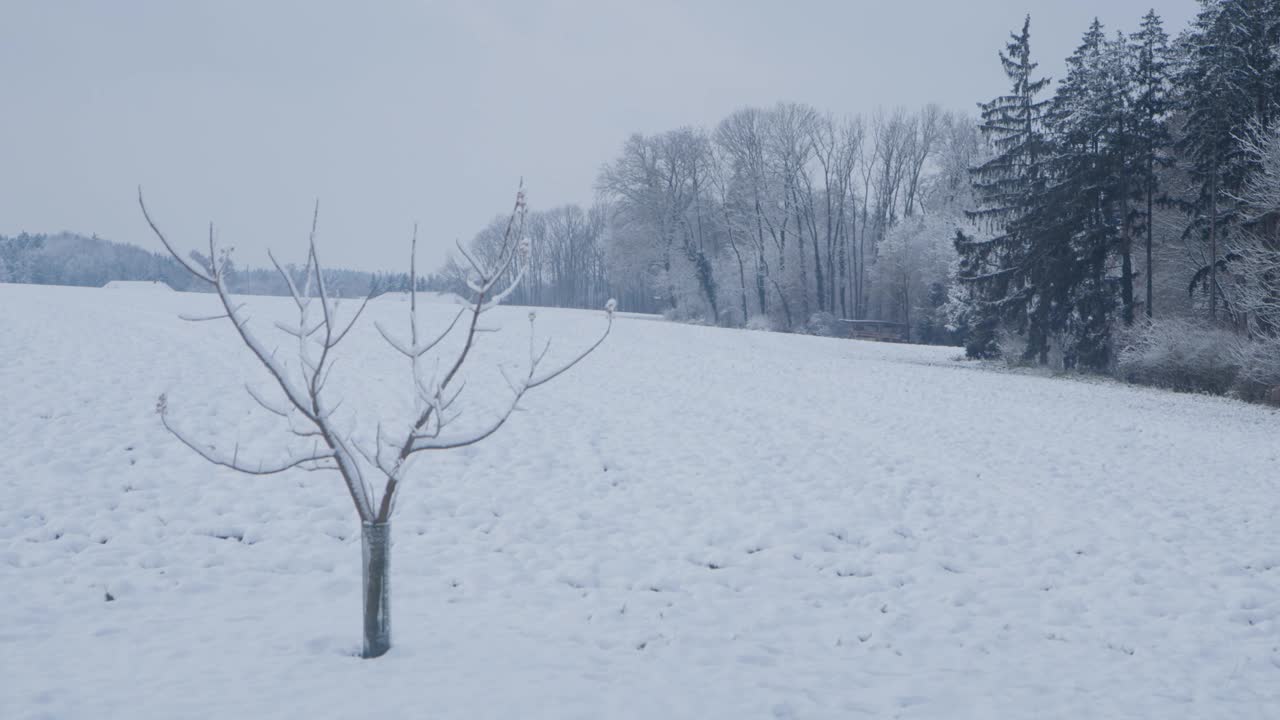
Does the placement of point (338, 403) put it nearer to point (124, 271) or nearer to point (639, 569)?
point (639, 569)

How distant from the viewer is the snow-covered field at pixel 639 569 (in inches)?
168

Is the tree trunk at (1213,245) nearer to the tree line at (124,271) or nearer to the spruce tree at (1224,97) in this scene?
the spruce tree at (1224,97)

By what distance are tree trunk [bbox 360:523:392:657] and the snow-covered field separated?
0.15 meters

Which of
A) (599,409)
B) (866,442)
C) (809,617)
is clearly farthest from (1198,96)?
(809,617)

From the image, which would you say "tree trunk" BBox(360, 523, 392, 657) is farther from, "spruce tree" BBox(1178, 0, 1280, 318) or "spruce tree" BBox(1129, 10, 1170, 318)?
"spruce tree" BBox(1129, 10, 1170, 318)

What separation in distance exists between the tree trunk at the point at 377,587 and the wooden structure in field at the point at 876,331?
36.3 meters

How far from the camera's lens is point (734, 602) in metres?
5.60

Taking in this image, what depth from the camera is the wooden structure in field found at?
38.7m

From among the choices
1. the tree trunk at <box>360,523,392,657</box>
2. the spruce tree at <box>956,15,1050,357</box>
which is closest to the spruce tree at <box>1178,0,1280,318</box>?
the spruce tree at <box>956,15,1050,357</box>

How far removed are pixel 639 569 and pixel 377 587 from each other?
2.35 metres

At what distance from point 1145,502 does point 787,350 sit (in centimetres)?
1668

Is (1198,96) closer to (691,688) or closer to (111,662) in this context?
(691,688)

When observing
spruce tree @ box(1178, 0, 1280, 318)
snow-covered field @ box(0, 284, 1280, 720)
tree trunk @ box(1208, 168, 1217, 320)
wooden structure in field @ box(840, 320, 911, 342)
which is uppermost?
spruce tree @ box(1178, 0, 1280, 318)

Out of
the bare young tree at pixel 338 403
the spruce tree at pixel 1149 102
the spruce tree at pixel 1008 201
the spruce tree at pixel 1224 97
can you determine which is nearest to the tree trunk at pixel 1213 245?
the spruce tree at pixel 1224 97
